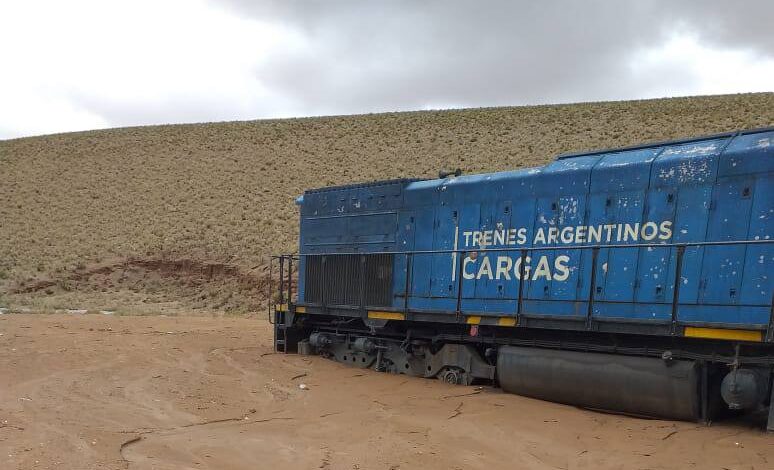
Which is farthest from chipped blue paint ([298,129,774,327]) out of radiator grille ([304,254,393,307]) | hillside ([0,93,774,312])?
hillside ([0,93,774,312])

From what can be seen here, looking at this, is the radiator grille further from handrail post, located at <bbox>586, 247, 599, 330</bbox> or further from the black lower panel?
handrail post, located at <bbox>586, 247, 599, 330</bbox>

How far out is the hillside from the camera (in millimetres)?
30422

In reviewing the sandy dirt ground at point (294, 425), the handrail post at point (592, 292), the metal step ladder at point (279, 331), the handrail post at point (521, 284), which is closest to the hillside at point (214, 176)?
the metal step ladder at point (279, 331)

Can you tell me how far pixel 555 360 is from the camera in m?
8.90

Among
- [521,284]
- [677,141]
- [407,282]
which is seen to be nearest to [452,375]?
[407,282]

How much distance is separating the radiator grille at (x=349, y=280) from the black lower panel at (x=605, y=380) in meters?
3.08

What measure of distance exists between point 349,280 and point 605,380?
18.8 ft

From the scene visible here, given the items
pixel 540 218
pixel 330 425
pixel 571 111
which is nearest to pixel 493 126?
pixel 571 111

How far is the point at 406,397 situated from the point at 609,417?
2.93m

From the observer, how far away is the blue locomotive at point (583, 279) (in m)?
7.61

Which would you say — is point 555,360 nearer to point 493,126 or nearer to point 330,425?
Answer: point 330,425

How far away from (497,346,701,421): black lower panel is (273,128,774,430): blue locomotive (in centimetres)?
2

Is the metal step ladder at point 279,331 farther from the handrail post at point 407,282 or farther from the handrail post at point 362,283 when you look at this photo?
the handrail post at point 407,282

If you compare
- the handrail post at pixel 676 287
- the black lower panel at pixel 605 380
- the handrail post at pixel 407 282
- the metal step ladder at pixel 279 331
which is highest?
the handrail post at pixel 676 287
